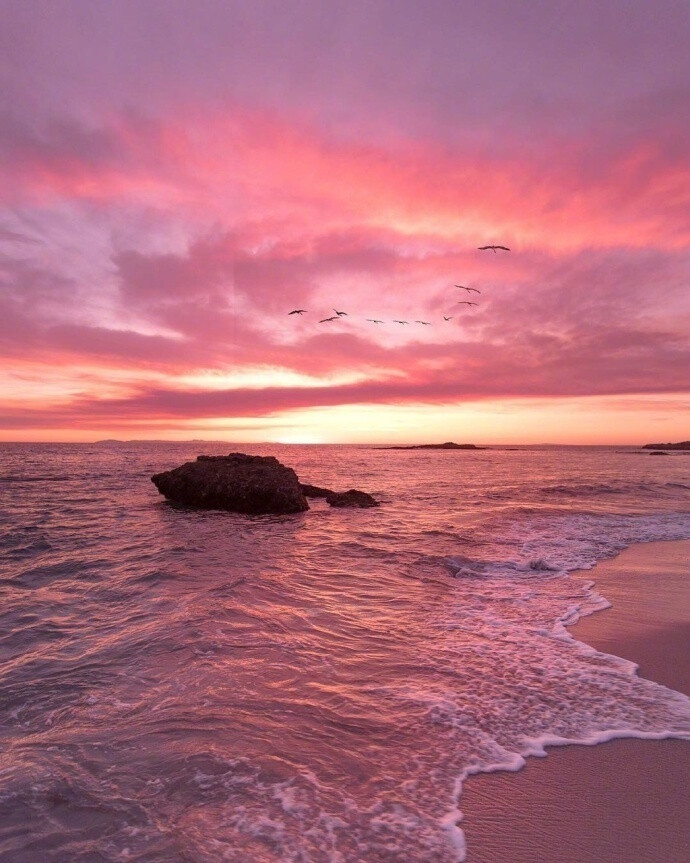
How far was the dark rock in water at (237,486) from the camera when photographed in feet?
69.2

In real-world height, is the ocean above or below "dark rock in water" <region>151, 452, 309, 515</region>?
below

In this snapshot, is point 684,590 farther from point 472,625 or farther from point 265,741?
point 265,741

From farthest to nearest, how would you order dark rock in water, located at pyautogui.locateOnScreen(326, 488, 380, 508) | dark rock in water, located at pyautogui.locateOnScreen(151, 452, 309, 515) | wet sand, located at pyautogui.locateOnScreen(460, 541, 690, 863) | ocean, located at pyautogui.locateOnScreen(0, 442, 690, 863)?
dark rock in water, located at pyautogui.locateOnScreen(326, 488, 380, 508) < dark rock in water, located at pyautogui.locateOnScreen(151, 452, 309, 515) < ocean, located at pyautogui.locateOnScreen(0, 442, 690, 863) < wet sand, located at pyautogui.locateOnScreen(460, 541, 690, 863)

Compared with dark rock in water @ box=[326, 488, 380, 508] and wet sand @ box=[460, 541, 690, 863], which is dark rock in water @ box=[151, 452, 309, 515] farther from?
wet sand @ box=[460, 541, 690, 863]

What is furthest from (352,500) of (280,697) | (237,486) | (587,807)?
(587,807)

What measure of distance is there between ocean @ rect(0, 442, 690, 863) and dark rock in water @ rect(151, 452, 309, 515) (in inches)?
330

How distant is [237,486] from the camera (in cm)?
→ 2119

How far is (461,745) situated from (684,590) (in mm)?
7742

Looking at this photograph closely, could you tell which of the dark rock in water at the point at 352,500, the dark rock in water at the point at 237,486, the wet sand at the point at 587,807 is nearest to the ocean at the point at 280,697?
the wet sand at the point at 587,807

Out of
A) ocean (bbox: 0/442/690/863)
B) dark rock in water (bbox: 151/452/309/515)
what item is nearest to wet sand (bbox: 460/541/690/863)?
ocean (bbox: 0/442/690/863)

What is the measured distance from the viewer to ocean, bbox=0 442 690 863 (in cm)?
351

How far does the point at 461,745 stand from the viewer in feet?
15.0

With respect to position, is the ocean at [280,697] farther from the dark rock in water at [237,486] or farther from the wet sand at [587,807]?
the dark rock in water at [237,486]

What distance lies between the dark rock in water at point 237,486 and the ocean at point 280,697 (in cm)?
Result: 837
